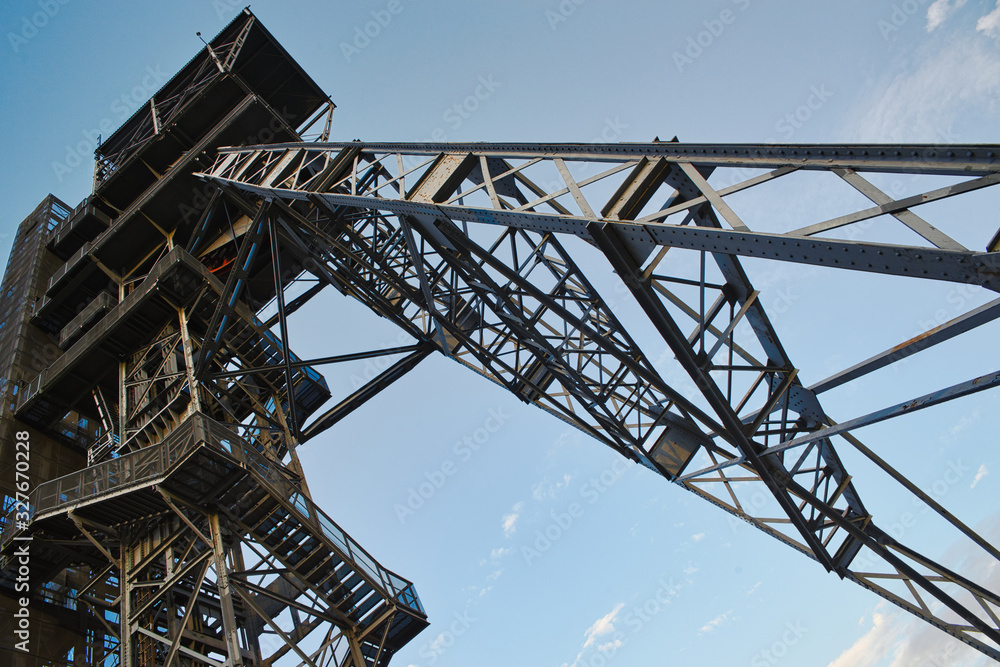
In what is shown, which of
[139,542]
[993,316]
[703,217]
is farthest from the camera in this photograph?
[139,542]

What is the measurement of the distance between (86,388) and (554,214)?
1630cm

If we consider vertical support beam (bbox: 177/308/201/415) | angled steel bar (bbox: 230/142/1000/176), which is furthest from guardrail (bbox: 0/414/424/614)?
angled steel bar (bbox: 230/142/1000/176)

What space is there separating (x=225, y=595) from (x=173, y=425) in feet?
19.0

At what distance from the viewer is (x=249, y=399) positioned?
1906 centimetres

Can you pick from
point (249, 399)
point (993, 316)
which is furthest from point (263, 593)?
point (993, 316)

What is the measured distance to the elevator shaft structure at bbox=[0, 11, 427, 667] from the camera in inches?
564

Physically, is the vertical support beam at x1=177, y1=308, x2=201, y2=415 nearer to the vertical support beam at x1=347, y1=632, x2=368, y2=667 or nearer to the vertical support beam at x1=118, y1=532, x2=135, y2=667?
the vertical support beam at x1=118, y1=532, x2=135, y2=667

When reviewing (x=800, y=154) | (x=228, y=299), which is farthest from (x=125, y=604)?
(x=800, y=154)

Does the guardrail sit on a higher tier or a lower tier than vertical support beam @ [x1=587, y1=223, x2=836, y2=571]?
lower

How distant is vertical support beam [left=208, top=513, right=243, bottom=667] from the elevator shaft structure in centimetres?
4

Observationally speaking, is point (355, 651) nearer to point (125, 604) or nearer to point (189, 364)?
point (125, 604)

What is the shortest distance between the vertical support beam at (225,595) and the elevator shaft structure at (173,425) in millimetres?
40

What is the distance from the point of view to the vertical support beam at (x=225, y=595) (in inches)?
475

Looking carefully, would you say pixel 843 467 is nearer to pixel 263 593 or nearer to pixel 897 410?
pixel 897 410
